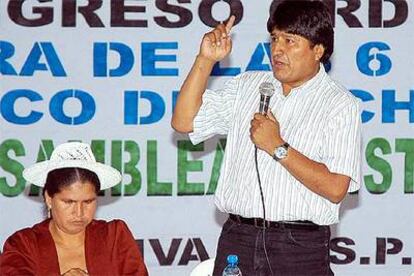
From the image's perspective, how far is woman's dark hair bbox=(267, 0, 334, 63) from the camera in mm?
3293

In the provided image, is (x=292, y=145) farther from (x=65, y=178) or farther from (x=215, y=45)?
(x=65, y=178)

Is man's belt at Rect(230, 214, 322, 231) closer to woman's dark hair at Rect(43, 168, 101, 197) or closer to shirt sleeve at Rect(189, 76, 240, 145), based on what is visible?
shirt sleeve at Rect(189, 76, 240, 145)

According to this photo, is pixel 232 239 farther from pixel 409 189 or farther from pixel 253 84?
pixel 409 189

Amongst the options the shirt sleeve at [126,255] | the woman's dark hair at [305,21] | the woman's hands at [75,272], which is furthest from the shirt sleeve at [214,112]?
the woman's hands at [75,272]

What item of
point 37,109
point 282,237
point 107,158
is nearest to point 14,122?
point 37,109

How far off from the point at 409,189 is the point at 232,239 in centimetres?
196

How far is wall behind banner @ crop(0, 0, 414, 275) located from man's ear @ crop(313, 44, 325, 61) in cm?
168

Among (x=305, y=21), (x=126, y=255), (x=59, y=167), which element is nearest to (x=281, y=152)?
(x=305, y=21)

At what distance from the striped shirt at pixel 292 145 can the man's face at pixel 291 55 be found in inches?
3.0

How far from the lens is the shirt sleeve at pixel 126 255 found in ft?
11.0

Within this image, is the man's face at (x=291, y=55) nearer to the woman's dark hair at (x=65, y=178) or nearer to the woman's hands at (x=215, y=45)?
the woman's hands at (x=215, y=45)

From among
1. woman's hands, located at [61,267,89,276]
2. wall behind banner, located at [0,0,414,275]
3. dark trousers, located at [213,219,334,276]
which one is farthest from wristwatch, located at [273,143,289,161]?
wall behind banner, located at [0,0,414,275]

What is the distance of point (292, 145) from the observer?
3299 mm

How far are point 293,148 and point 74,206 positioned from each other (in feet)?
2.43
